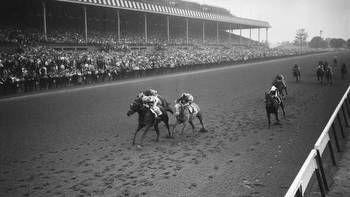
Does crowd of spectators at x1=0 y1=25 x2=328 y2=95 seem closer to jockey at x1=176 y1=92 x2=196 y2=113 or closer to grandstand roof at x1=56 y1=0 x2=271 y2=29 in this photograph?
grandstand roof at x1=56 y1=0 x2=271 y2=29

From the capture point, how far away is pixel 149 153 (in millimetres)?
8594

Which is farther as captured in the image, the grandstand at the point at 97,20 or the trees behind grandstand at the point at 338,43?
the trees behind grandstand at the point at 338,43

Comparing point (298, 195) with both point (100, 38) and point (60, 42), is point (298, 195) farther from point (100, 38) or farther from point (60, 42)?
point (100, 38)

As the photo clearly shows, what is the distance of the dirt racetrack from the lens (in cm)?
635

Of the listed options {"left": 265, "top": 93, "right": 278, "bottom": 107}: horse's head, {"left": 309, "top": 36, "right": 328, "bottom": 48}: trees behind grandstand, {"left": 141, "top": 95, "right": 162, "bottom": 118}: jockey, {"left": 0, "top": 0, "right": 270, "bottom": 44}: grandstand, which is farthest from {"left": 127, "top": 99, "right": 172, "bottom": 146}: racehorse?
{"left": 309, "top": 36, "right": 328, "bottom": 48}: trees behind grandstand

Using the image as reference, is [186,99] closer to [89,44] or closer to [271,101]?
[271,101]

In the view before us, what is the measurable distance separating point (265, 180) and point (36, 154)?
5.53 metres

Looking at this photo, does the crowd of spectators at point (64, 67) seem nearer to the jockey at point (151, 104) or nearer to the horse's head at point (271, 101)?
the jockey at point (151, 104)

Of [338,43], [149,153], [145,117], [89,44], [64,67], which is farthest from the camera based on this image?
[338,43]

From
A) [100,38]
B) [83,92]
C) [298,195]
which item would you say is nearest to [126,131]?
[298,195]

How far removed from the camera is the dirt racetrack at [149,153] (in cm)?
635

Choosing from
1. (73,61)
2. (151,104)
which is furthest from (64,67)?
(151,104)

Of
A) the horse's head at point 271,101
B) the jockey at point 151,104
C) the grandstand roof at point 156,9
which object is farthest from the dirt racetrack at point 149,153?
the grandstand roof at point 156,9

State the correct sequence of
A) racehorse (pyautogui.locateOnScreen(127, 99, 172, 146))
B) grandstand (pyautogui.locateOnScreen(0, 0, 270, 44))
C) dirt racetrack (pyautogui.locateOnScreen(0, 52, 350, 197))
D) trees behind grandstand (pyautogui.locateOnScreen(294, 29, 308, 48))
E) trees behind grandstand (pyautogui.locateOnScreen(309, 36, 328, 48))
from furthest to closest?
trees behind grandstand (pyautogui.locateOnScreen(294, 29, 308, 48)) → trees behind grandstand (pyautogui.locateOnScreen(309, 36, 328, 48)) → grandstand (pyautogui.locateOnScreen(0, 0, 270, 44)) → racehorse (pyautogui.locateOnScreen(127, 99, 172, 146)) → dirt racetrack (pyautogui.locateOnScreen(0, 52, 350, 197))
